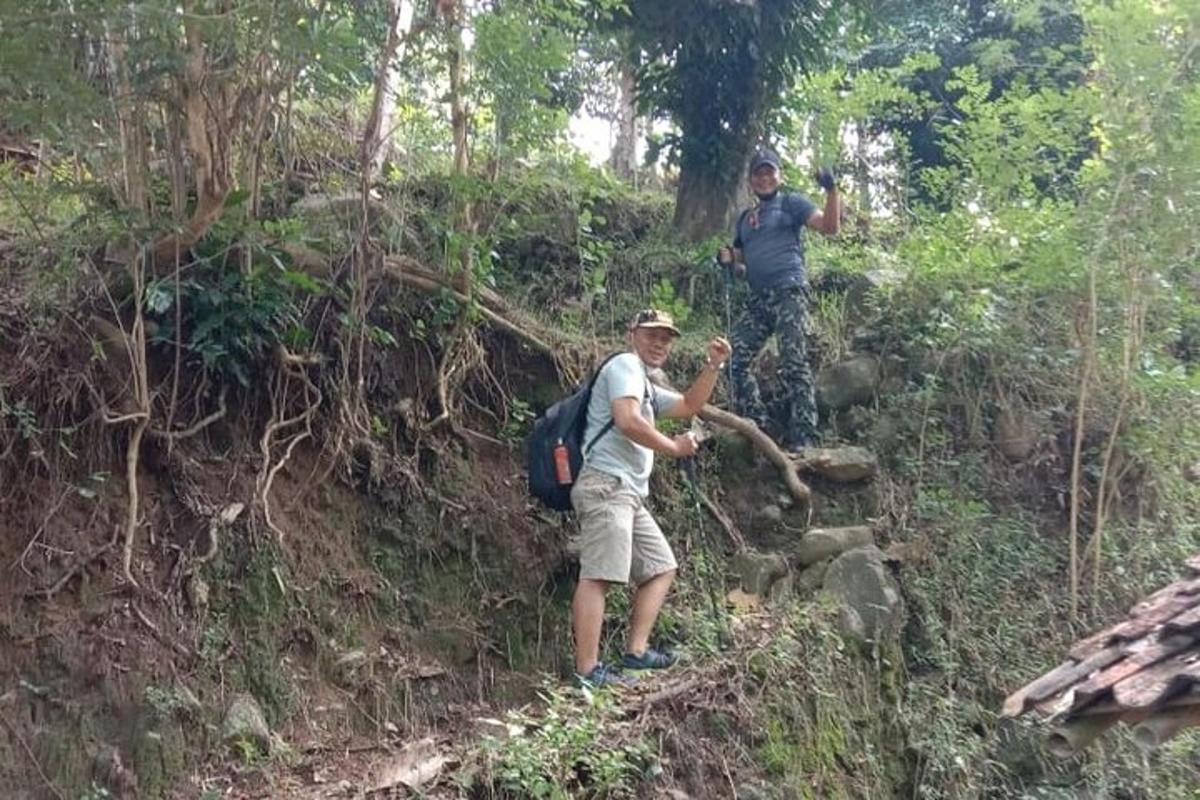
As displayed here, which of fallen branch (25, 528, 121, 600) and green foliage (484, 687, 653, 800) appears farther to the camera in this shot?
fallen branch (25, 528, 121, 600)

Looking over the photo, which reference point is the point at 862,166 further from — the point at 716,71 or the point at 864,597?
the point at 864,597

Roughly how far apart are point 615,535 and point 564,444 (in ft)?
1.84

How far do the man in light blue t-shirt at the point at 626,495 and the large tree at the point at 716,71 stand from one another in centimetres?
450

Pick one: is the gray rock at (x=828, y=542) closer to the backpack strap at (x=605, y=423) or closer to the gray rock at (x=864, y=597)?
the gray rock at (x=864, y=597)

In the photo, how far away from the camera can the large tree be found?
9.66 meters

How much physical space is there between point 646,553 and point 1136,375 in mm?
4017

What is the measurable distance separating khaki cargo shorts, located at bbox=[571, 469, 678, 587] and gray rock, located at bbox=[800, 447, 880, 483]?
7.06 feet

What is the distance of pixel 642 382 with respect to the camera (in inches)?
217

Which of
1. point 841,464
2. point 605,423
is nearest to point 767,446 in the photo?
point 841,464

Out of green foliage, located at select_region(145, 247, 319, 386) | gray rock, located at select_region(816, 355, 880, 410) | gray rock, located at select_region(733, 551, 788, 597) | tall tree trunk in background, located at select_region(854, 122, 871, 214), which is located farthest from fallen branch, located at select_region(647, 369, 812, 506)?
tall tree trunk in background, located at select_region(854, 122, 871, 214)

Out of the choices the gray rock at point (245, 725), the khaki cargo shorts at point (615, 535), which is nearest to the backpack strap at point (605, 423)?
the khaki cargo shorts at point (615, 535)

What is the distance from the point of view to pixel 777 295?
7656 millimetres

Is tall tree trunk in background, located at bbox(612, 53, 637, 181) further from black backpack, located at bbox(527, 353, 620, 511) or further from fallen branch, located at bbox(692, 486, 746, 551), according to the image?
black backpack, located at bbox(527, 353, 620, 511)

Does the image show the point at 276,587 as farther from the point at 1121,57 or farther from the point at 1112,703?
the point at 1121,57
